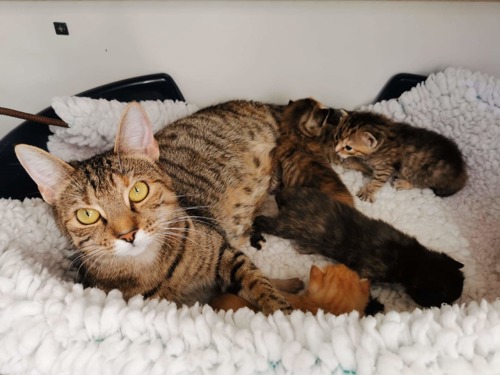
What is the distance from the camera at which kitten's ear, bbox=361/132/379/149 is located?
1747mm

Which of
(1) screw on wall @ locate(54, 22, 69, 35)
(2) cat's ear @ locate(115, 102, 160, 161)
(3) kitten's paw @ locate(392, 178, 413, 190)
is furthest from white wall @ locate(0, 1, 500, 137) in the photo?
(2) cat's ear @ locate(115, 102, 160, 161)

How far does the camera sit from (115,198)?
1.04 m

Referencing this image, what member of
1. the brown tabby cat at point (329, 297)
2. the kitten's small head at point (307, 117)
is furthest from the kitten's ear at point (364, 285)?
the kitten's small head at point (307, 117)

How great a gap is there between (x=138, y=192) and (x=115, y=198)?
0.21 feet

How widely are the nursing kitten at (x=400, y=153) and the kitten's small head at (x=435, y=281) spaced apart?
501 mm

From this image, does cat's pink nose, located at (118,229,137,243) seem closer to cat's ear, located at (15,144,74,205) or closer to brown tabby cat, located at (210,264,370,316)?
cat's ear, located at (15,144,74,205)

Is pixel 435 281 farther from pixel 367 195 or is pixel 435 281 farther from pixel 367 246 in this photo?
pixel 367 195

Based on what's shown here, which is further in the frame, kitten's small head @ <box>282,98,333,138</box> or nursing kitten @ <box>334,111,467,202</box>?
kitten's small head @ <box>282,98,333,138</box>

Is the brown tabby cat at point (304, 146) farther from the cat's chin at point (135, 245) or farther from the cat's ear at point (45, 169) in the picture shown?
the cat's ear at point (45, 169)

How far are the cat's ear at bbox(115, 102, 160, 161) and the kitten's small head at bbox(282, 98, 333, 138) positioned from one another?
2.85ft

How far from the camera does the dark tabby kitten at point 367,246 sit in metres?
1.33

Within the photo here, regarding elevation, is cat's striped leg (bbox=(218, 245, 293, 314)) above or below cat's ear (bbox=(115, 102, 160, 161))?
below

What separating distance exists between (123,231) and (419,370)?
0.75m

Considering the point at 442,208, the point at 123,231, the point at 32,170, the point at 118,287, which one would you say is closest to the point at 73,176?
the point at 32,170
